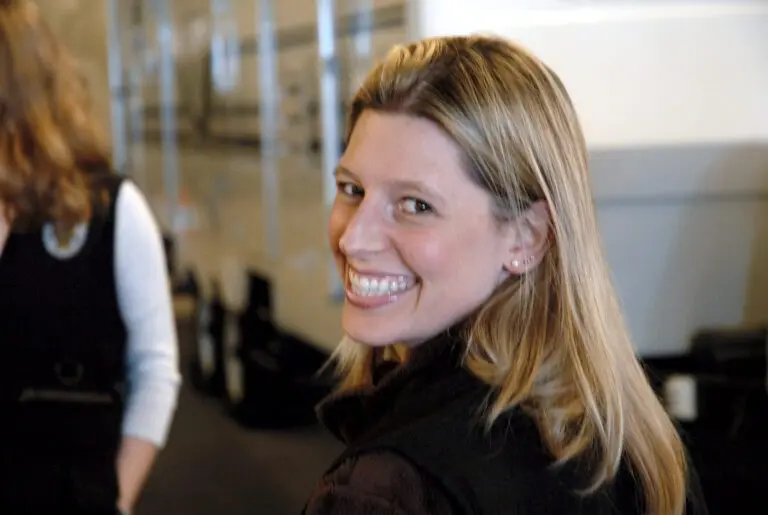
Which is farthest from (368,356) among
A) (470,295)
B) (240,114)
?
(240,114)

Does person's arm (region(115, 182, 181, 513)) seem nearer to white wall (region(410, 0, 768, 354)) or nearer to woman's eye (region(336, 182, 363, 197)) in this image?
woman's eye (region(336, 182, 363, 197))

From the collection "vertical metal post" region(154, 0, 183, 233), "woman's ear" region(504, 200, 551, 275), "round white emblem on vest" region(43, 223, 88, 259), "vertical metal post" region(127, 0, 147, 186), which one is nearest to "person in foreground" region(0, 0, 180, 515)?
"round white emblem on vest" region(43, 223, 88, 259)

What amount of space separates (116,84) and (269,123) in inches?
87.5

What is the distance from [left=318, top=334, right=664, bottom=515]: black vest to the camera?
0.69 meters

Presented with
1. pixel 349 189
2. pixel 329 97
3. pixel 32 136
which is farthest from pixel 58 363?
pixel 329 97

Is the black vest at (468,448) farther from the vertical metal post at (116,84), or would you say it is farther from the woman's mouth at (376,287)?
the vertical metal post at (116,84)

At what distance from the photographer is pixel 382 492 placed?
2.25ft

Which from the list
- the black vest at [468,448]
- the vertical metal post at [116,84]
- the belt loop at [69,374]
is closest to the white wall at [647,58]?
the belt loop at [69,374]

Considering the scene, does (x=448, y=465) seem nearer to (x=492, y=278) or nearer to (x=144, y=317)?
(x=492, y=278)

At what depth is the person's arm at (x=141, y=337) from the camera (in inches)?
50.0

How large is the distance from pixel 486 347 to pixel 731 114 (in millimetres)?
1037

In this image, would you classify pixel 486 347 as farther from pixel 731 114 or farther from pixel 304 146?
pixel 304 146

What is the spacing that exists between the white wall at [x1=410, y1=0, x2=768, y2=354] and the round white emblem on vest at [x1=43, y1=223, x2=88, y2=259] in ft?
2.21

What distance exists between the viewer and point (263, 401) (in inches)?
110
